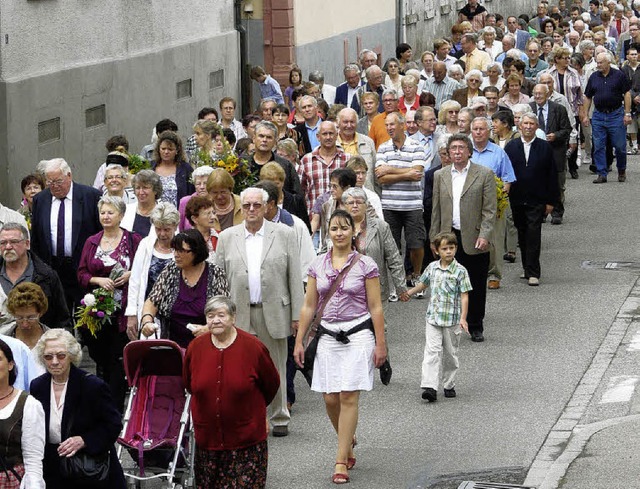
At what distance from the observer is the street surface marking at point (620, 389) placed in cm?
1379

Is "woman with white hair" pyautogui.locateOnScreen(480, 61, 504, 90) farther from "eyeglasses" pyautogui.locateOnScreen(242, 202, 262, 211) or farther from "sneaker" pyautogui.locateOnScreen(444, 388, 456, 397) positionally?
"eyeglasses" pyautogui.locateOnScreen(242, 202, 262, 211)

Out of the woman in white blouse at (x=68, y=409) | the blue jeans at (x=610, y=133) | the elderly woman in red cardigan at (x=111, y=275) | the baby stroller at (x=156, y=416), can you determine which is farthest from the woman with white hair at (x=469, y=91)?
the woman in white blouse at (x=68, y=409)

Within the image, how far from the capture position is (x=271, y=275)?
12727mm

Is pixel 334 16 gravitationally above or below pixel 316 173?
below

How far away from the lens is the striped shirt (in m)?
18.1

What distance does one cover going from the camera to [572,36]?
1355 inches

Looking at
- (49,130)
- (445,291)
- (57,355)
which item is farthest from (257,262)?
(49,130)

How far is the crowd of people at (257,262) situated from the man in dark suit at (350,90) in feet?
6.39

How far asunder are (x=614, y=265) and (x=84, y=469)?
11.0 metres

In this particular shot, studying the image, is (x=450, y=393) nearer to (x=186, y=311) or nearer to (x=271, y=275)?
(x=271, y=275)

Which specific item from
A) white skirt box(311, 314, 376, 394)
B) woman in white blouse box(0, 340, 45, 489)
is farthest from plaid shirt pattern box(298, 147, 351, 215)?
woman in white blouse box(0, 340, 45, 489)

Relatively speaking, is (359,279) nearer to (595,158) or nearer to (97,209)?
(97,209)

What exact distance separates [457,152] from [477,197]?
443 millimetres

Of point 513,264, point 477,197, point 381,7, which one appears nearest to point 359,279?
point 477,197
